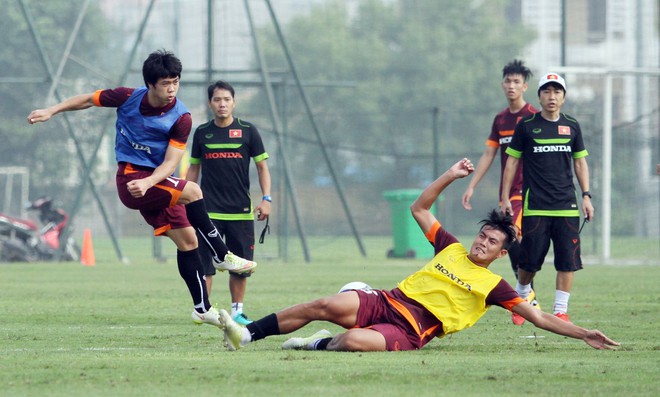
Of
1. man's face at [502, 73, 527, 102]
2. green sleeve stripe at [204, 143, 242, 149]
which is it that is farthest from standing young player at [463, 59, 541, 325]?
green sleeve stripe at [204, 143, 242, 149]

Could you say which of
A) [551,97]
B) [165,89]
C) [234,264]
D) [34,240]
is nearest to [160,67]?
[165,89]

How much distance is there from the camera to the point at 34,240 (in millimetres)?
24703

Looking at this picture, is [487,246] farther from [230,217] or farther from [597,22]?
[597,22]

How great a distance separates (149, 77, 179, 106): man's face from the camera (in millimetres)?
8930

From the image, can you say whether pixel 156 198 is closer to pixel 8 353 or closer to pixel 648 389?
pixel 8 353

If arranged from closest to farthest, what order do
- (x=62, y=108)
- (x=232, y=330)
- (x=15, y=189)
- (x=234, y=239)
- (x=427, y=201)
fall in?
1. (x=232, y=330)
2. (x=427, y=201)
3. (x=62, y=108)
4. (x=234, y=239)
5. (x=15, y=189)

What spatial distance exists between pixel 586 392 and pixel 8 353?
12.7 feet

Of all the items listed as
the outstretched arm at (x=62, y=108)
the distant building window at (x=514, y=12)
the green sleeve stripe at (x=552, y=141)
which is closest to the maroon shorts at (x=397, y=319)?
the outstretched arm at (x=62, y=108)

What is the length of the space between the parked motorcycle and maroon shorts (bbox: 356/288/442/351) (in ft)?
55.0

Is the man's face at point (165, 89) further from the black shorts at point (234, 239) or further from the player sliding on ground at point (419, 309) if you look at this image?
the black shorts at point (234, 239)

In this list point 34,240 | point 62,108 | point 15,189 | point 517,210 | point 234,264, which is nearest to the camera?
point 62,108

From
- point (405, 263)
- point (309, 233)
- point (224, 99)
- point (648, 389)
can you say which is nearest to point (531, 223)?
point (224, 99)

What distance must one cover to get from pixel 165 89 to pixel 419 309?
2440 mm

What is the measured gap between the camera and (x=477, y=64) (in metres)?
42.3
